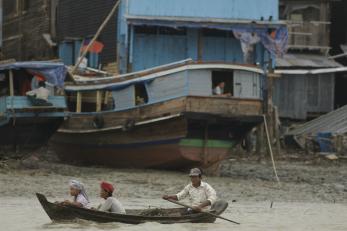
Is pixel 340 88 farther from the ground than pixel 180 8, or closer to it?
closer to it

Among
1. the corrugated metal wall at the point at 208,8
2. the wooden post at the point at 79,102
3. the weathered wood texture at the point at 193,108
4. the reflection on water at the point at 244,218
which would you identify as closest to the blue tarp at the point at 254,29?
the corrugated metal wall at the point at 208,8

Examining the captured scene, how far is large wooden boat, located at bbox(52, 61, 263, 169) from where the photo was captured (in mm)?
19875

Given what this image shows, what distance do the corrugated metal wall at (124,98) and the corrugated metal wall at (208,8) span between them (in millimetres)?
2932

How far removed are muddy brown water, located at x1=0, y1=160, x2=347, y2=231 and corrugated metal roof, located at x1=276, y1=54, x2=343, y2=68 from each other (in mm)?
7017

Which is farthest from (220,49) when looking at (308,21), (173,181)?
(308,21)

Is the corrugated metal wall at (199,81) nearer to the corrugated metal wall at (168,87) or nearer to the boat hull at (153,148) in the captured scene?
Answer: the corrugated metal wall at (168,87)

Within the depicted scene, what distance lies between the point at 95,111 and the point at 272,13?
624cm

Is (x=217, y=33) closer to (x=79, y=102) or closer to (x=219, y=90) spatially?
(x=219, y=90)

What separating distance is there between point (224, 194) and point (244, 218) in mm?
Result: 3666

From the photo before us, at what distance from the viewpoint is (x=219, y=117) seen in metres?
19.8

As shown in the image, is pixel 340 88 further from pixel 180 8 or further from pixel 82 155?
pixel 82 155

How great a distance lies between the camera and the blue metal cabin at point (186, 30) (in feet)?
75.4

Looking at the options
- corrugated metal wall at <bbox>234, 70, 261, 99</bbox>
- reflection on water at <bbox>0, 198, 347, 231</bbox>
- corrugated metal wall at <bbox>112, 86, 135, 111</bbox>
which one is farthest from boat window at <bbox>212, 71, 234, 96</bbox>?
reflection on water at <bbox>0, 198, 347, 231</bbox>

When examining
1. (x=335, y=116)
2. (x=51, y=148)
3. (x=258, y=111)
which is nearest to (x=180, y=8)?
(x=258, y=111)
